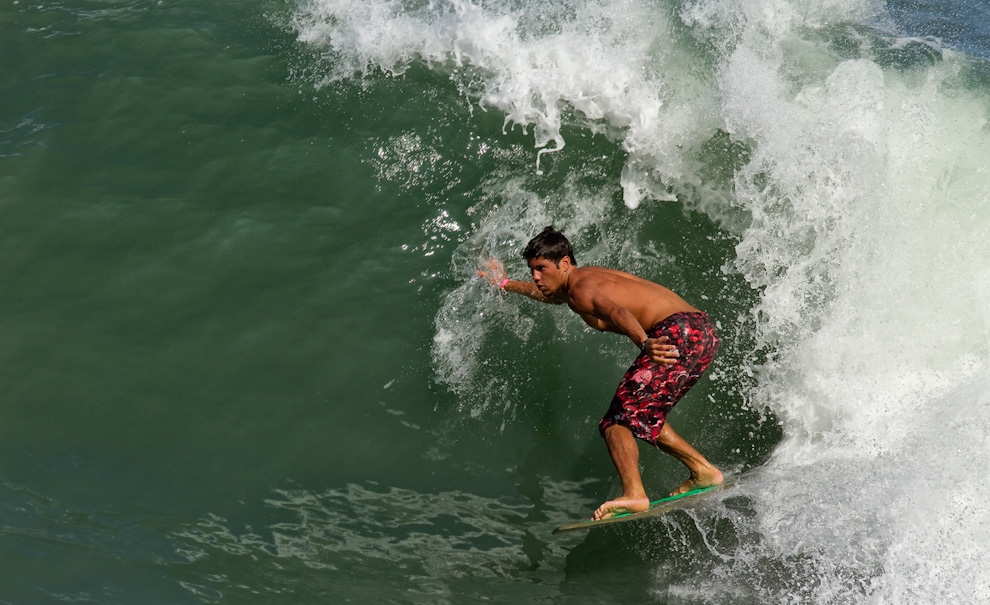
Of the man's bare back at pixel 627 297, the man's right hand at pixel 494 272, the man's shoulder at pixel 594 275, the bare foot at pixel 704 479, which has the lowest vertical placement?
the bare foot at pixel 704 479

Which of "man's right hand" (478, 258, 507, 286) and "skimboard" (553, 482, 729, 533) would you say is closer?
"skimboard" (553, 482, 729, 533)

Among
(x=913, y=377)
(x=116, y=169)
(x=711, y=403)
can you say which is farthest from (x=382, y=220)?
(x=913, y=377)

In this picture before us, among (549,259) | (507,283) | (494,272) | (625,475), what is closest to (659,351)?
(625,475)

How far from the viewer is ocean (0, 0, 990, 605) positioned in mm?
4770

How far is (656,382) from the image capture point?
4.91 meters

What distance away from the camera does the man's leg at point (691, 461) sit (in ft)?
16.7

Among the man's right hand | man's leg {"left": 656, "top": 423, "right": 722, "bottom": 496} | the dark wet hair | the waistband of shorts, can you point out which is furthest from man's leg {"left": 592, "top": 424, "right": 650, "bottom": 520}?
the man's right hand

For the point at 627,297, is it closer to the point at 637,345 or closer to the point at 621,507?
the point at 637,345

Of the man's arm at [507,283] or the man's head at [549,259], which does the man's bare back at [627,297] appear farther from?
the man's arm at [507,283]

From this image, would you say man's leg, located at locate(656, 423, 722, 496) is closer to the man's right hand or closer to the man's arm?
the man's arm

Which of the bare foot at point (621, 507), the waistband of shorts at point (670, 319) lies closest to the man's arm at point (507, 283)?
the waistband of shorts at point (670, 319)

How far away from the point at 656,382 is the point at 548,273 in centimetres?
88

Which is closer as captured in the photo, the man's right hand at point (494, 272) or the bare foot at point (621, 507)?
the bare foot at point (621, 507)

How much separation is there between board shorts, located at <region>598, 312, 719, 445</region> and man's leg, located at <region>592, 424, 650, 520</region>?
2.2 inches
